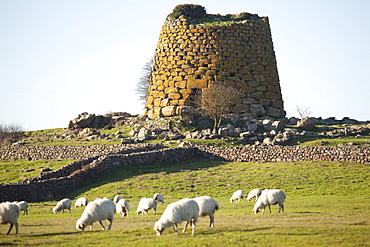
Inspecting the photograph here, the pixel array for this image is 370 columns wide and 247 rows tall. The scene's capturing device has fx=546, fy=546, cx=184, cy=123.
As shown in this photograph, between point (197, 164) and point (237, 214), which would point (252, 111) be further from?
point (237, 214)

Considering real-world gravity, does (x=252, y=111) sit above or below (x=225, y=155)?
above

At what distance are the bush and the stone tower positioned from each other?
100 cm

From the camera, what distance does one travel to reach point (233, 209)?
19.7m

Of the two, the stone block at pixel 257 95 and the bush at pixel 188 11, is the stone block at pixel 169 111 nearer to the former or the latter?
the stone block at pixel 257 95

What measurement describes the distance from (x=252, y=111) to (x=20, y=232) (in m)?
28.7

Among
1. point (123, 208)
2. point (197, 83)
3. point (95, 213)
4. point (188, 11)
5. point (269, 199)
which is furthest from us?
point (188, 11)

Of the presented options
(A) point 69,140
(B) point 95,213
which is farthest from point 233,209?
(A) point 69,140

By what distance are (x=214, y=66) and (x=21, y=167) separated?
53.0ft

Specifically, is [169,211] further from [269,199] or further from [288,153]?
[288,153]

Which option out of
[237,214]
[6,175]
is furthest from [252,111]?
[237,214]

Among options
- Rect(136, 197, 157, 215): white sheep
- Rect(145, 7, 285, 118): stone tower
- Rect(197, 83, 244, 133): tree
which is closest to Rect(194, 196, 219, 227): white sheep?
Rect(136, 197, 157, 215): white sheep

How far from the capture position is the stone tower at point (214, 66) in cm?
4162

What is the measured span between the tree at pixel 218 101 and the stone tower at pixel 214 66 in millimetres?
1577

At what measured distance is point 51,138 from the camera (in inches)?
1683
